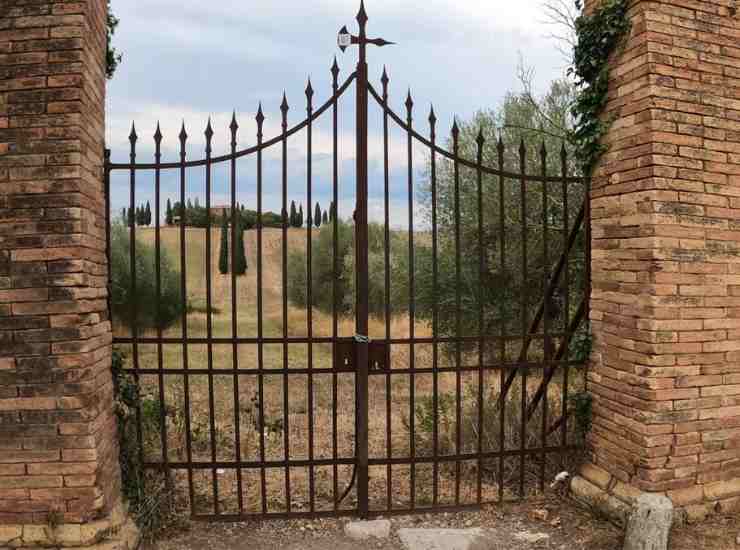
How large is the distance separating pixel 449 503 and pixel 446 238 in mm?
7203

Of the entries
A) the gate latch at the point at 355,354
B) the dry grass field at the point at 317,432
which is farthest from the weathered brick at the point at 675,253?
the gate latch at the point at 355,354

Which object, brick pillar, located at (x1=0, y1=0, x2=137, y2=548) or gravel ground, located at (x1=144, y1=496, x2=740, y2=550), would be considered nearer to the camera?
brick pillar, located at (x1=0, y1=0, x2=137, y2=548)

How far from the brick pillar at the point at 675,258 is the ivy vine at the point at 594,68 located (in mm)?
81

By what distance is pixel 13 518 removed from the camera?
116 inches

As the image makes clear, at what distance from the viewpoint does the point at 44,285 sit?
2.89 metres

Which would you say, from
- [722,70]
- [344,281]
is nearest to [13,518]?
[722,70]

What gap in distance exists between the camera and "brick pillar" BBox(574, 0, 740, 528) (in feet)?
11.0

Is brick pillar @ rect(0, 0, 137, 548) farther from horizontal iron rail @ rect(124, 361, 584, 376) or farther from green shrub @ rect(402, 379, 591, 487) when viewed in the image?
green shrub @ rect(402, 379, 591, 487)

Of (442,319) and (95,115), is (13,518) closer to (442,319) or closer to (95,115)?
(95,115)

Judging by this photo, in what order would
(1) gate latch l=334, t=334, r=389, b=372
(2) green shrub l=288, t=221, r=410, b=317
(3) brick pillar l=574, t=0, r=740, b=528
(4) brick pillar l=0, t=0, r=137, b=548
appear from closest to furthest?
1. (4) brick pillar l=0, t=0, r=137, b=548
2. (3) brick pillar l=574, t=0, r=740, b=528
3. (1) gate latch l=334, t=334, r=389, b=372
4. (2) green shrub l=288, t=221, r=410, b=317

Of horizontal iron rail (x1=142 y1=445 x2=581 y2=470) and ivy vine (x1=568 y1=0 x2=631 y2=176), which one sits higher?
ivy vine (x1=568 y1=0 x2=631 y2=176)

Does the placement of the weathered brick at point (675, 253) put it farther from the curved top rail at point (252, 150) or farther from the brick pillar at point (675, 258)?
the curved top rail at point (252, 150)

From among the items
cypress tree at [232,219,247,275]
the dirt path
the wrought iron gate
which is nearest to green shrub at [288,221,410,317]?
cypress tree at [232,219,247,275]

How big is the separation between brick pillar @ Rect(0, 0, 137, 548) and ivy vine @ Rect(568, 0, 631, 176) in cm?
324
